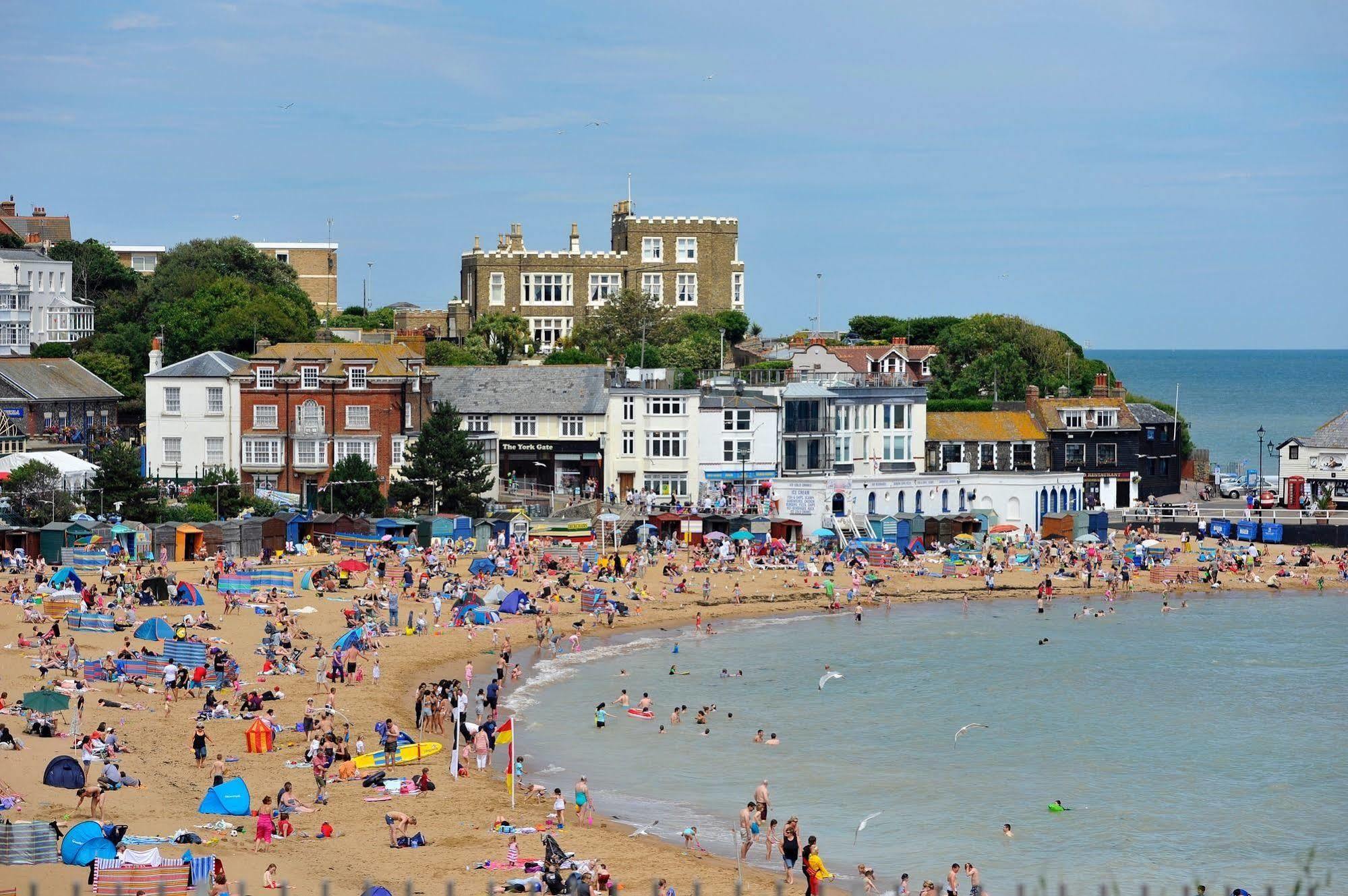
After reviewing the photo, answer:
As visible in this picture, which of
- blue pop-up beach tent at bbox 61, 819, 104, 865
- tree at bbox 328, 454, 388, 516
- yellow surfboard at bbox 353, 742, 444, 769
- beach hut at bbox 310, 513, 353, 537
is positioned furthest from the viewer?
tree at bbox 328, 454, 388, 516

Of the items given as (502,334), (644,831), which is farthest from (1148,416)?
(644,831)

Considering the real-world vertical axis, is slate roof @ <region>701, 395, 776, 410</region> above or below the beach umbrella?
above

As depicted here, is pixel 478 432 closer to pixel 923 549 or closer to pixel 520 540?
pixel 520 540

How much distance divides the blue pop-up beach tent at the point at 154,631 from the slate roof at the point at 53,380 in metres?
34.4

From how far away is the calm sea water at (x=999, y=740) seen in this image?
29.6 metres

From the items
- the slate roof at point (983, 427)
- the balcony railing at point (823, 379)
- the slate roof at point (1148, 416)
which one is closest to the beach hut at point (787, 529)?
the balcony railing at point (823, 379)

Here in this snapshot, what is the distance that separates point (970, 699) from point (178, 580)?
74.5 ft

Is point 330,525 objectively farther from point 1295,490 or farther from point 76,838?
point 1295,490

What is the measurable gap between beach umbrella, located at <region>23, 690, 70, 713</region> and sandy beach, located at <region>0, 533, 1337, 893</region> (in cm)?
51

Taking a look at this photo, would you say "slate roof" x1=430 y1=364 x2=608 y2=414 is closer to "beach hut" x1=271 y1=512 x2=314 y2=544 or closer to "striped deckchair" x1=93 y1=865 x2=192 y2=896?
"beach hut" x1=271 y1=512 x2=314 y2=544

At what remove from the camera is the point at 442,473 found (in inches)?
2416

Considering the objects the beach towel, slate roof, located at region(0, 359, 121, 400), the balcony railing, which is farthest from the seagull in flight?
slate roof, located at region(0, 359, 121, 400)

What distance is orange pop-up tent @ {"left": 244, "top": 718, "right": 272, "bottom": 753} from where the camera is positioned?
32312 millimetres

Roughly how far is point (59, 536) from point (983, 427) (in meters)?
37.8
